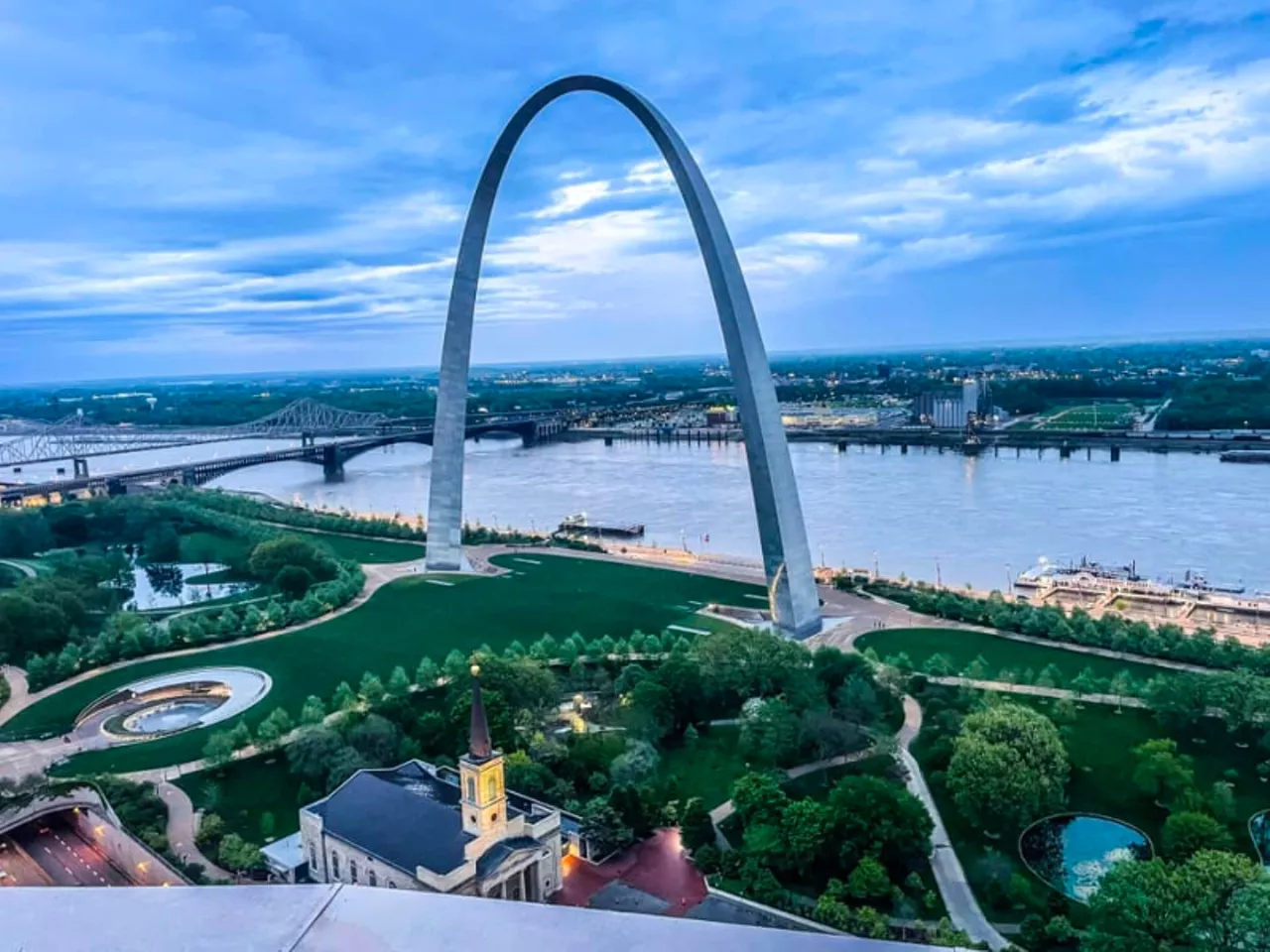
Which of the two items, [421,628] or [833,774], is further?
[421,628]

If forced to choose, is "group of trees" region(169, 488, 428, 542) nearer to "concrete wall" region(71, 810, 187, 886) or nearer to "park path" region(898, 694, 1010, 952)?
"concrete wall" region(71, 810, 187, 886)

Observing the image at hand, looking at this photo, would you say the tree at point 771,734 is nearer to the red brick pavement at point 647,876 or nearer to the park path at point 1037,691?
the red brick pavement at point 647,876

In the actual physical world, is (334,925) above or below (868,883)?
above

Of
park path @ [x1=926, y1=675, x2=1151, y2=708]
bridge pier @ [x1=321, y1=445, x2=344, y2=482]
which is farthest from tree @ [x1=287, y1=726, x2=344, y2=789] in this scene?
bridge pier @ [x1=321, y1=445, x2=344, y2=482]

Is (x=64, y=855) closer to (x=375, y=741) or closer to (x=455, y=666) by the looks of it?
(x=375, y=741)

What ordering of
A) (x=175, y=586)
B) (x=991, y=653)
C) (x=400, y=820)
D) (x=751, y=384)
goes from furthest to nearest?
(x=175, y=586)
(x=991, y=653)
(x=751, y=384)
(x=400, y=820)

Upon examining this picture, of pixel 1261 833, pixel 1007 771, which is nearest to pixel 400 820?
pixel 1007 771
